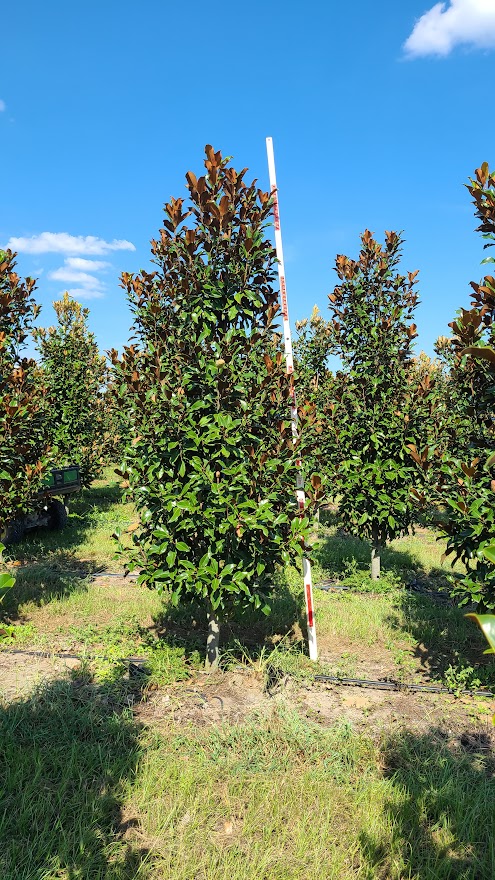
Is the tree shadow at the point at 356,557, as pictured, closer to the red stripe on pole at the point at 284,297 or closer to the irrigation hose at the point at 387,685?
the irrigation hose at the point at 387,685

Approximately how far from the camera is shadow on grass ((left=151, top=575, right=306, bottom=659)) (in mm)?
5426

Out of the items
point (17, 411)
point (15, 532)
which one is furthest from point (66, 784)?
point (15, 532)

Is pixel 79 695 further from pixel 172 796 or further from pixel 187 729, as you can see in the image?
pixel 172 796

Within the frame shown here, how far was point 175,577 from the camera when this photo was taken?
169 inches

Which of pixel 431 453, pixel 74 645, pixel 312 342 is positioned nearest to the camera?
pixel 431 453

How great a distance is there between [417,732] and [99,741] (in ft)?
7.75

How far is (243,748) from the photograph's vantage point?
12.1 ft

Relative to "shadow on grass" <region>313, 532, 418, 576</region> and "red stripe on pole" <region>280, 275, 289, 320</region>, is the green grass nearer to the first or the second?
"red stripe on pole" <region>280, 275, 289, 320</region>

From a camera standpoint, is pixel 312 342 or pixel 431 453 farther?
pixel 312 342

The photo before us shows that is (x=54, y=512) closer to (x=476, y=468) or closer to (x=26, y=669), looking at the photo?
(x=26, y=669)

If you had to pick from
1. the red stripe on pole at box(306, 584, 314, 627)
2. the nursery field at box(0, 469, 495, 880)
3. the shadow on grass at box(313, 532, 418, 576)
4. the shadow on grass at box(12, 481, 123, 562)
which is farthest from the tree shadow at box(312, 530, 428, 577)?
the shadow on grass at box(12, 481, 123, 562)

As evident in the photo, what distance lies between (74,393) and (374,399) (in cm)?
823

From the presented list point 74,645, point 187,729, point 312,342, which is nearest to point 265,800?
point 187,729

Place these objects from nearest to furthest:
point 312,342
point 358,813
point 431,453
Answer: point 358,813
point 431,453
point 312,342
